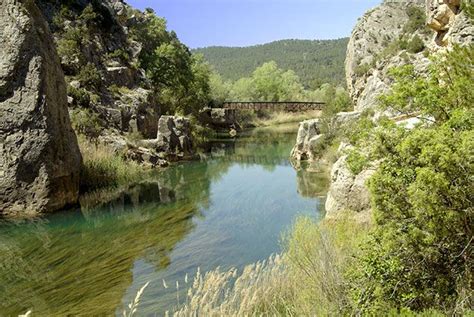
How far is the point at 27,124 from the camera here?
18125 millimetres

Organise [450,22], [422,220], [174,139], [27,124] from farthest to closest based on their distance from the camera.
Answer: [174,139] < [27,124] < [450,22] < [422,220]

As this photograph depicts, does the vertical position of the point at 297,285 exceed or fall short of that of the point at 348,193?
it falls short

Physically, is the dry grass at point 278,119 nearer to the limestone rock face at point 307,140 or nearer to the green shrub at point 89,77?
the limestone rock face at point 307,140

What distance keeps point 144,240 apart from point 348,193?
6.97m

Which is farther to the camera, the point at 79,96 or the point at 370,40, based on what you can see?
the point at 370,40

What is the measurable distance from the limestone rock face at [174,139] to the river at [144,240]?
7.12 m

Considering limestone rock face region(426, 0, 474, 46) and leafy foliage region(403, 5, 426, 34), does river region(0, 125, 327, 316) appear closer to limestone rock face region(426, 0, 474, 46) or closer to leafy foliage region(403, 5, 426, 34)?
limestone rock face region(426, 0, 474, 46)

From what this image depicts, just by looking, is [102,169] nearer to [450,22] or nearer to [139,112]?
[139,112]

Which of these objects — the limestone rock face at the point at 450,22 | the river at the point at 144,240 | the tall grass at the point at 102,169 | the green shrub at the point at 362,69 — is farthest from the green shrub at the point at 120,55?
the limestone rock face at the point at 450,22

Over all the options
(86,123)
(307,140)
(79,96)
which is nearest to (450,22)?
(307,140)

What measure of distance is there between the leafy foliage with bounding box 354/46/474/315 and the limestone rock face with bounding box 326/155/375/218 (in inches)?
225

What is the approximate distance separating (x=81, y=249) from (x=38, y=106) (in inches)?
298

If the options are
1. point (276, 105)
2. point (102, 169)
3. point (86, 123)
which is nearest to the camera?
point (102, 169)

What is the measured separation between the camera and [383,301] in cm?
599
